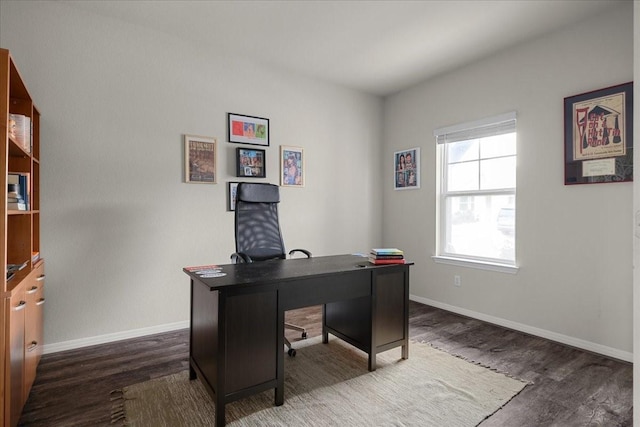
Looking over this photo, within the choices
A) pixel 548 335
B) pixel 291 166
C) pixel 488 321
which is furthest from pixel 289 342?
pixel 548 335

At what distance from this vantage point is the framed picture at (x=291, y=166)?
A: 3.89 m

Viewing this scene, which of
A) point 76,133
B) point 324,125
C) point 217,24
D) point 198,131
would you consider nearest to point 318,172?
point 324,125

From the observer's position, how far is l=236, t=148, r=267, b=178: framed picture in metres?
3.56

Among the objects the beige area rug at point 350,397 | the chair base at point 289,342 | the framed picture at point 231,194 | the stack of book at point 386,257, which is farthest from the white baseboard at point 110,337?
the stack of book at point 386,257

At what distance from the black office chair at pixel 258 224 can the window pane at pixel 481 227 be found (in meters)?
1.97

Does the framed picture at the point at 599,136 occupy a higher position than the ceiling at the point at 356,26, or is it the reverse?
the ceiling at the point at 356,26

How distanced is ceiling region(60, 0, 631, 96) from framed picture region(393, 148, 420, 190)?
3.46 ft

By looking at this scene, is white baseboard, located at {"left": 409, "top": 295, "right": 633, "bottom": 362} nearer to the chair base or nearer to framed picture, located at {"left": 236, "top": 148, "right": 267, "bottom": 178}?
the chair base

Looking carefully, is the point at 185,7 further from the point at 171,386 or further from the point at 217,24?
the point at 171,386

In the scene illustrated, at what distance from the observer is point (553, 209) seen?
305 cm

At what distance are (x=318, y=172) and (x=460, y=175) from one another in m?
1.66

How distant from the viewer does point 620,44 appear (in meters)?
2.66

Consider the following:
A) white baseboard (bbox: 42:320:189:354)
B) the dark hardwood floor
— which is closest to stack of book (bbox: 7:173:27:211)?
the dark hardwood floor

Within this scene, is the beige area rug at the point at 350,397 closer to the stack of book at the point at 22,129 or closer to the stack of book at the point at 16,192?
the stack of book at the point at 16,192
